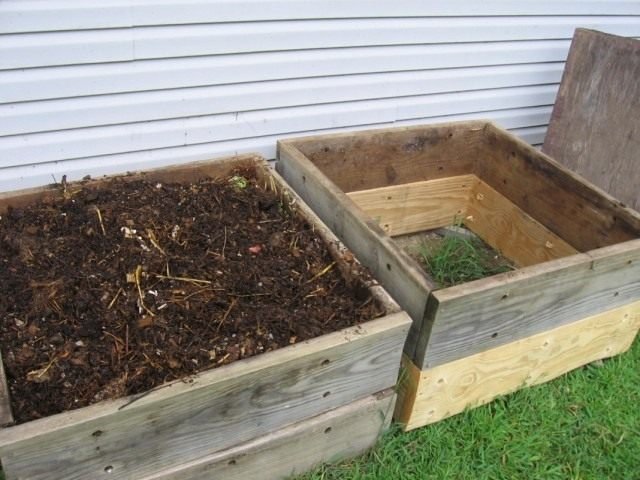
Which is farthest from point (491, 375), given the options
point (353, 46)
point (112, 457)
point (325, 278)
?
point (353, 46)

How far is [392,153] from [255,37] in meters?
0.89

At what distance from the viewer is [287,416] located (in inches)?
75.2

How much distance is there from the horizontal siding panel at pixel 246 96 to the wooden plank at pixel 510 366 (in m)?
1.36

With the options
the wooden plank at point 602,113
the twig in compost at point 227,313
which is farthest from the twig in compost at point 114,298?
the wooden plank at point 602,113

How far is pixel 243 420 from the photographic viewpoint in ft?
5.95

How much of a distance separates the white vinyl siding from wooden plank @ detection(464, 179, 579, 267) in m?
0.53

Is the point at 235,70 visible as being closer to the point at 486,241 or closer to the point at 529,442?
the point at 486,241

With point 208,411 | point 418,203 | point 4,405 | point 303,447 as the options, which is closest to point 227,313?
point 208,411

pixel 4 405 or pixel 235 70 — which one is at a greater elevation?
pixel 235 70

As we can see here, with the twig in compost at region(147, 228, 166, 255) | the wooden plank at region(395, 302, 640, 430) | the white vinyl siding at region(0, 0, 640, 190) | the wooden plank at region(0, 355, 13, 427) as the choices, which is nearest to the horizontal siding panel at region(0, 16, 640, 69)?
the white vinyl siding at region(0, 0, 640, 190)

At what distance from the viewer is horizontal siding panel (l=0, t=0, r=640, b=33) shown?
7.15 ft

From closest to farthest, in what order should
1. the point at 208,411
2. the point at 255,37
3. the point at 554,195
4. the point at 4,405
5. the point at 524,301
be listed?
the point at 4,405
the point at 208,411
the point at 524,301
the point at 255,37
the point at 554,195

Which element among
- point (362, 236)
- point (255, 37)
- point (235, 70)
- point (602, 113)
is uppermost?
point (255, 37)

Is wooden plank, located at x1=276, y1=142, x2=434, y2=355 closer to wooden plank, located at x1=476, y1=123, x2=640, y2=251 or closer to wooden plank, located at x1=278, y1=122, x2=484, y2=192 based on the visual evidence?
wooden plank, located at x1=278, y1=122, x2=484, y2=192
